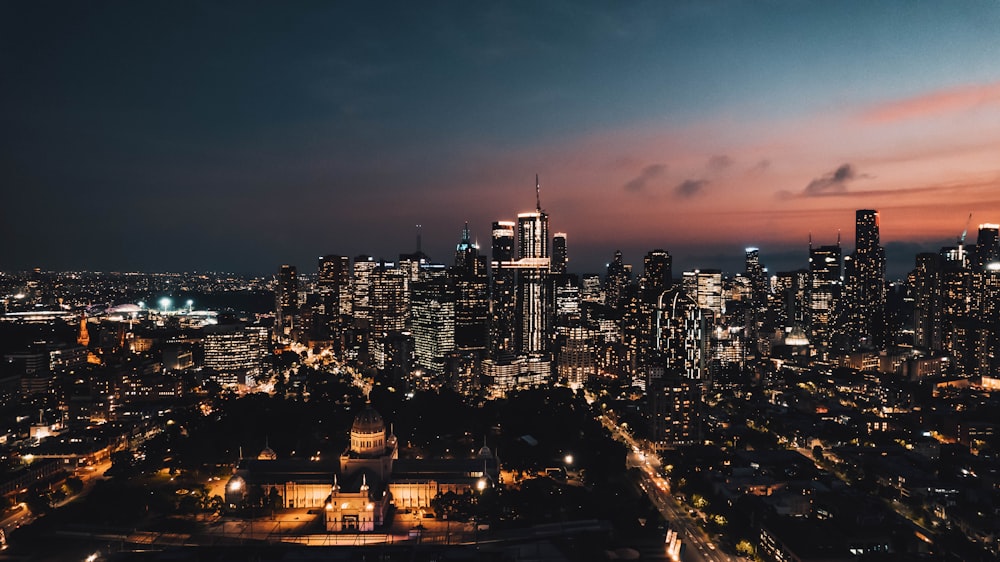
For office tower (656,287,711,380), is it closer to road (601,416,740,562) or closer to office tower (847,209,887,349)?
road (601,416,740,562)

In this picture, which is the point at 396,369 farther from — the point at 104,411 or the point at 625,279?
the point at 625,279

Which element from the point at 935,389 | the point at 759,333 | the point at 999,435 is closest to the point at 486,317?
the point at 759,333

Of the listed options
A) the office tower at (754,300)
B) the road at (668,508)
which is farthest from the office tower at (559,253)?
the road at (668,508)

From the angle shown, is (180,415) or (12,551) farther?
(180,415)

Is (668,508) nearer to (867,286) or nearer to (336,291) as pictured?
(867,286)

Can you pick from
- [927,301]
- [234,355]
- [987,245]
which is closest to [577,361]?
[234,355]
